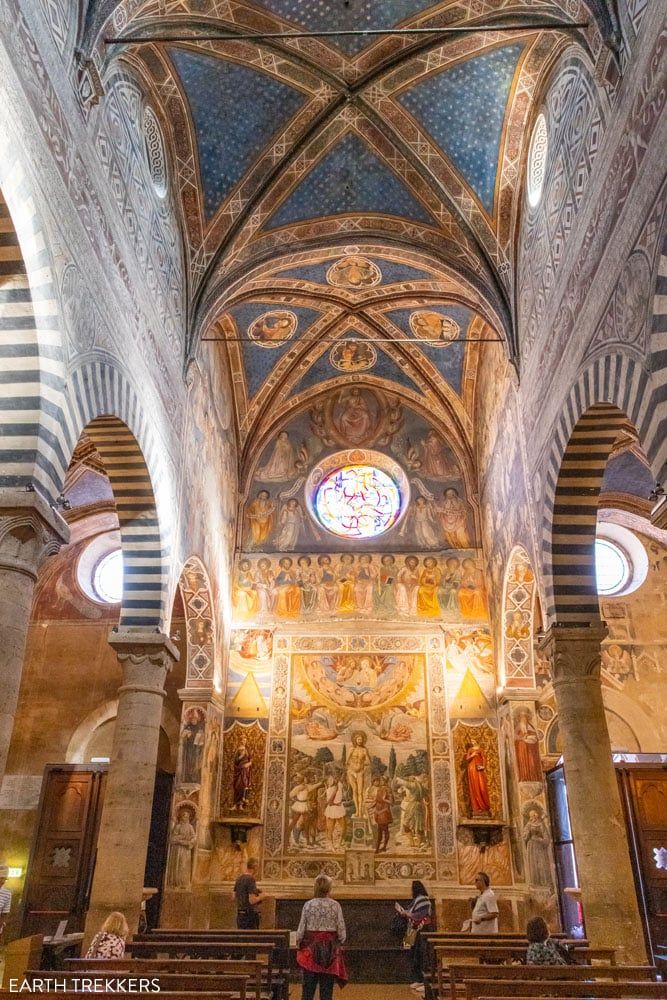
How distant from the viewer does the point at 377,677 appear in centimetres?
1609

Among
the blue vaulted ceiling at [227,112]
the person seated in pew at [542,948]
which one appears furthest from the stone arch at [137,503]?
the person seated in pew at [542,948]

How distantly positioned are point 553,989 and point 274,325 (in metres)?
13.5

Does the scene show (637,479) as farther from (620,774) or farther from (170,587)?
(170,587)

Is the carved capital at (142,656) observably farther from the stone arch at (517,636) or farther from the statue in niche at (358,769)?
the stone arch at (517,636)

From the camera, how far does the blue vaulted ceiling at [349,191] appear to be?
12688 mm

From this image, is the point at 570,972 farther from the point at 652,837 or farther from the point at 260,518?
the point at 260,518

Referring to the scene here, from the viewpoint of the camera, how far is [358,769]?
50.1ft

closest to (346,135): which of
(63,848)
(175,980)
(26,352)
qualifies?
(26,352)

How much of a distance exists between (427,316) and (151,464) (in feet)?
26.6

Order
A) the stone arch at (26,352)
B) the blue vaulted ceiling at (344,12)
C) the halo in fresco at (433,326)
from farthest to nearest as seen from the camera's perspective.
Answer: the halo in fresco at (433,326), the blue vaulted ceiling at (344,12), the stone arch at (26,352)

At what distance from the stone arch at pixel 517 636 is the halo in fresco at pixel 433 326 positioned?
5368 mm

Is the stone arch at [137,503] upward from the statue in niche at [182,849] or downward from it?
upward

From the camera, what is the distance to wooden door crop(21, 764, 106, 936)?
1423 centimetres

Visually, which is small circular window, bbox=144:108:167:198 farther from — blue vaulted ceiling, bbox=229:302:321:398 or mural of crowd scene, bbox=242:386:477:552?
mural of crowd scene, bbox=242:386:477:552
